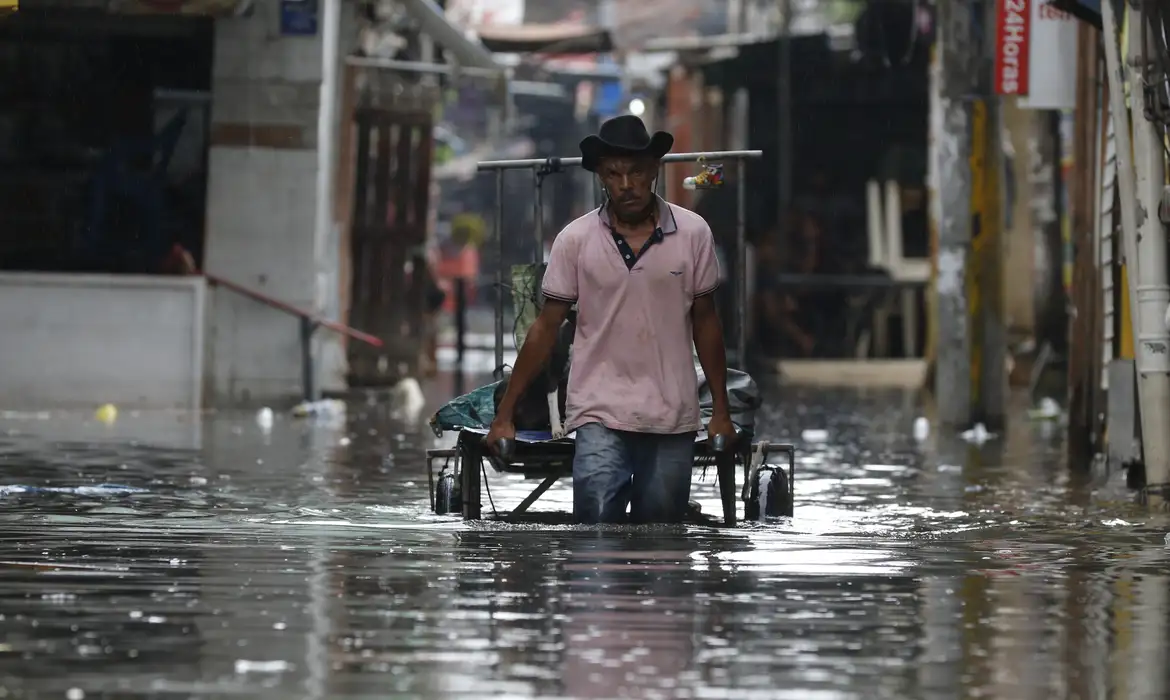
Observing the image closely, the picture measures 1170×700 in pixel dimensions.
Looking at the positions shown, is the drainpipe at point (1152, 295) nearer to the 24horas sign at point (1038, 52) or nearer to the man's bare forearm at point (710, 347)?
the man's bare forearm at point (710, 347)

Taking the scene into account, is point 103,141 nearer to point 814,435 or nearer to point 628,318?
point 814,435

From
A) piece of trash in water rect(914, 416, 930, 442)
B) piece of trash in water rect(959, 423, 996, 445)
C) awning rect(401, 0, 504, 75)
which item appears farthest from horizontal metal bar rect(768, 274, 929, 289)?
piece of trash in water rect(959, 423, 996, 445)

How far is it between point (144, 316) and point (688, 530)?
13987 millimetres

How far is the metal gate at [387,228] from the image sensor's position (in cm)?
3266

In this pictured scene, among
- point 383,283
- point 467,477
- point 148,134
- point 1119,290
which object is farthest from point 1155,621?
point 383,283

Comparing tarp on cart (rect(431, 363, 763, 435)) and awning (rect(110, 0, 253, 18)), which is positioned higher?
awning (rect(110, 0, 253, 18))

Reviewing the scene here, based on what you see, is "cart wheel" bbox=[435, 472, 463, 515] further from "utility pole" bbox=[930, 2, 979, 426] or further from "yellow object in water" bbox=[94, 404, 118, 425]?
"utility pole" bbox=[930, 2, 979, 426]

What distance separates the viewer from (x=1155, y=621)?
818cm

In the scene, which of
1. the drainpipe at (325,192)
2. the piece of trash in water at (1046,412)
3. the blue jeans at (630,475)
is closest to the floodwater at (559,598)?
the blue jeans at (630,475)

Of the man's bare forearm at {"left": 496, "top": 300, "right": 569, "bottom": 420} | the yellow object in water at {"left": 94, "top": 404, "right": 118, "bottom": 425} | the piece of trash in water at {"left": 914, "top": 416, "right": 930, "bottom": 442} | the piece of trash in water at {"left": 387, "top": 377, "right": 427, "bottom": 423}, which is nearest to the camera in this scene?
the man's bare forearm at {"left": 496, "top": 300, "right": 569, "bottom": 420}

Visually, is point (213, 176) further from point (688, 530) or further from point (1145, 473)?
point (688, 530)

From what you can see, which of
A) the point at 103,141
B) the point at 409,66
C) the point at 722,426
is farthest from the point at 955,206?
the point at 722,426

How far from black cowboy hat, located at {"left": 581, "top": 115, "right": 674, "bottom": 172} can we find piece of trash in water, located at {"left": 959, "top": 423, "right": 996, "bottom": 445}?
37.9ft

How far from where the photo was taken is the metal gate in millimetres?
32656
